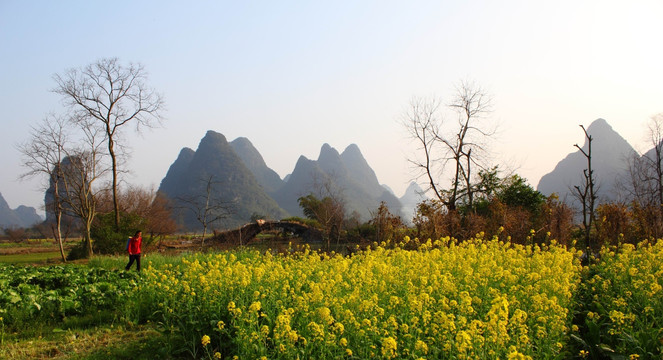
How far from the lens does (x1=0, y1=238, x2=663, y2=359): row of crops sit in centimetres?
350

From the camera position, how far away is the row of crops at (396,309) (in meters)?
3.50

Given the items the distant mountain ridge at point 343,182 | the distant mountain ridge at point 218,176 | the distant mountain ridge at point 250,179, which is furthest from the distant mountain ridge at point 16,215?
the distant mountain ridge at point 343,182

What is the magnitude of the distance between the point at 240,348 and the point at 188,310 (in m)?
1.84

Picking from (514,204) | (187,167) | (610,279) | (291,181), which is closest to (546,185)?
(291,181)

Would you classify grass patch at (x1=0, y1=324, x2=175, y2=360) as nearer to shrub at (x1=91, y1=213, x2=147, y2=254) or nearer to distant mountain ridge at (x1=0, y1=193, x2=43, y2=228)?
shrub at (x1=91, y1=213, x2=147, y2=254)

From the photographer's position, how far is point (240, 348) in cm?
388

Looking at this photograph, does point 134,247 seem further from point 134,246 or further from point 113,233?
point 113,233

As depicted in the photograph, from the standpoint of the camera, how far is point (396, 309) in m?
4.52

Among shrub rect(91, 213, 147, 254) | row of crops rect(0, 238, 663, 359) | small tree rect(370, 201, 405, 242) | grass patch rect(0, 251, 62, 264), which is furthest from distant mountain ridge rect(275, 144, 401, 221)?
row of crops rect(0, 238, 663, 359)

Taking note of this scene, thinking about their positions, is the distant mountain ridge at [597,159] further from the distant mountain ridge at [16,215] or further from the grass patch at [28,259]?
the distant mountain ridge at [16,215]

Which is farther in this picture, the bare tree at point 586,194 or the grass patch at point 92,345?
the bare tree at point 586,194

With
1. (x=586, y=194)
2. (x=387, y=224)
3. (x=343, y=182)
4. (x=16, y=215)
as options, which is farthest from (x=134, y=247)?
(x=16, y=215)

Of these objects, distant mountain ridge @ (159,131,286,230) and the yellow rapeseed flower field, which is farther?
distant mountain ridge @ (159,131,286,230)

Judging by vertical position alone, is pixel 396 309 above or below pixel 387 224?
below
